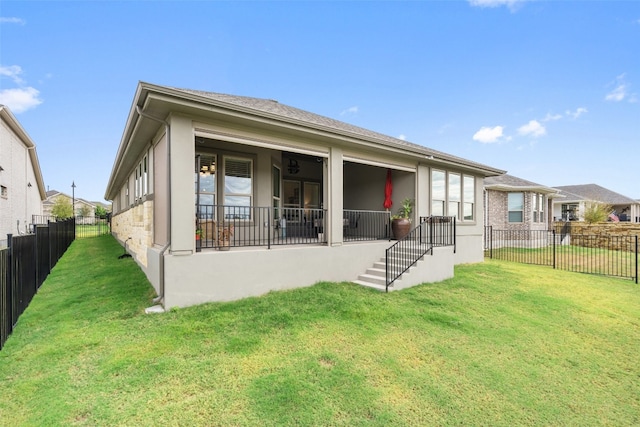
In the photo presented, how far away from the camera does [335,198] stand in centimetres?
729

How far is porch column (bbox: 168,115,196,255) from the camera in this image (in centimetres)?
502

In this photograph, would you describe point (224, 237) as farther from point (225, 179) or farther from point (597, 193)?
point (597, 193)

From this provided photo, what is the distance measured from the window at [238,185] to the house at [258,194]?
3 cm

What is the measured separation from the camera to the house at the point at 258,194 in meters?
5.11

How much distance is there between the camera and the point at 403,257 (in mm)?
7945

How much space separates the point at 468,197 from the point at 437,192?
204 cm

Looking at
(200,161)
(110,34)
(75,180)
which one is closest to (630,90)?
(200,161)

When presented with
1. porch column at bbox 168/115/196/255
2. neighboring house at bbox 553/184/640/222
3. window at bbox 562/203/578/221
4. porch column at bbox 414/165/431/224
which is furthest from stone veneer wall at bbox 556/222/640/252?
porch column at bbox 168/115/196/255

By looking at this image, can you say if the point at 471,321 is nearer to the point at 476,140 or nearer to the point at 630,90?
the point at 630,90

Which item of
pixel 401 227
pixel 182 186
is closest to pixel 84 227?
pixel 182 186

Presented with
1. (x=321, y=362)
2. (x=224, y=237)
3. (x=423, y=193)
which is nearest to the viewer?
(x=321, y=362)

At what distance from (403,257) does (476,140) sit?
1787 inches

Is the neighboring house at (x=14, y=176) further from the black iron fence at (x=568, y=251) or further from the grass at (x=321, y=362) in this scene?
the black iron fence at (x=568, y=251)

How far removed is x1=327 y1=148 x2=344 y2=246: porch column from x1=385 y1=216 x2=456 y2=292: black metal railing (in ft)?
4.41
